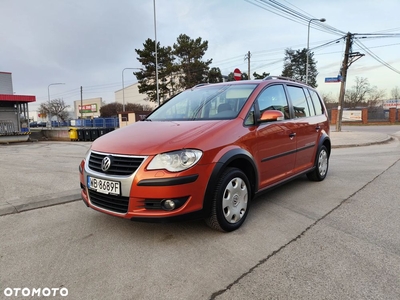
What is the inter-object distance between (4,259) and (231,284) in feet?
7.31

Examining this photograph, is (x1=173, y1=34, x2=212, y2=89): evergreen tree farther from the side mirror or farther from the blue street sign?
the side mirror

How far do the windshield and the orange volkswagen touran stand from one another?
0.05 feet

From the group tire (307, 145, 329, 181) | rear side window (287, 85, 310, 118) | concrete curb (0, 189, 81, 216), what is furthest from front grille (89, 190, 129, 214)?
tire (307, 145, 329, 181)

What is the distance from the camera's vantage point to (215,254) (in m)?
2.76

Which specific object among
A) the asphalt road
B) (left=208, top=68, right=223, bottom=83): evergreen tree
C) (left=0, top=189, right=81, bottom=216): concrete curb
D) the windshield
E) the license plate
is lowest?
the asphalt road

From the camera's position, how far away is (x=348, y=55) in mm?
18938

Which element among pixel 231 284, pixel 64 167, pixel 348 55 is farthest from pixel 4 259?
pixel 348 55

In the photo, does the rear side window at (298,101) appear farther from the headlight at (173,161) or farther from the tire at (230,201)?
the headlight at (173,161)

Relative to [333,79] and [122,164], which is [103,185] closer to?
[122,164]

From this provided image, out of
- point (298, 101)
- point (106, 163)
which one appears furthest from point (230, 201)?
point (298, 101)

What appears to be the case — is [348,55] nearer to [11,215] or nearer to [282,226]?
[282,226]

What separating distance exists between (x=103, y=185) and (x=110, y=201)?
7.4 inches

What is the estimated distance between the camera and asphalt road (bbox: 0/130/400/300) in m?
2.25

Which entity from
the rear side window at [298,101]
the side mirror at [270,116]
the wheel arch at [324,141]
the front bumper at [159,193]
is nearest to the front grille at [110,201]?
the front bumper at [159,193]
